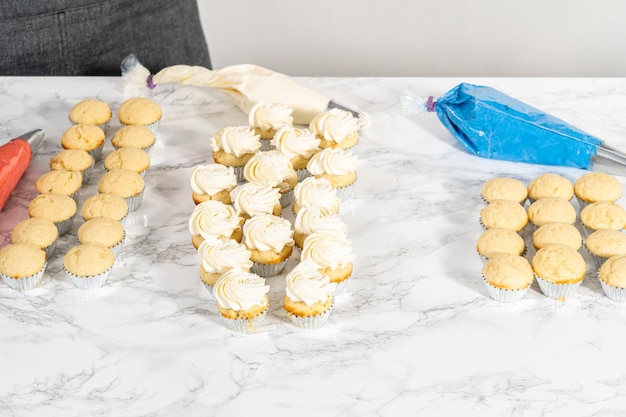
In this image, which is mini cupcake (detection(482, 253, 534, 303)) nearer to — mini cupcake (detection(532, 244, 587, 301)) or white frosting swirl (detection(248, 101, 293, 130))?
mini cupcake (detection(532, 244, 587, 301))

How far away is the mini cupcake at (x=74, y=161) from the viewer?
192 cm

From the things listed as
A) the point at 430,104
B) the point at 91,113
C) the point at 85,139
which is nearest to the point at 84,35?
the point at 91,113

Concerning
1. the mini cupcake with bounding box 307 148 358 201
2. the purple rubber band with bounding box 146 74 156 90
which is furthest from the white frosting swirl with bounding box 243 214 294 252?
the purple rubber band with bounding box 146 74 156 90

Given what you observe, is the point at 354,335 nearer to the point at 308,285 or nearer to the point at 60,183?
the point at 308,285

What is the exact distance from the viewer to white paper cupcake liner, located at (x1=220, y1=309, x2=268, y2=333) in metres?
1.52

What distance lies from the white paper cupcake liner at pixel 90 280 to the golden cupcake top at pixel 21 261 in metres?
0.06

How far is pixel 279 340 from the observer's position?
5.00ft

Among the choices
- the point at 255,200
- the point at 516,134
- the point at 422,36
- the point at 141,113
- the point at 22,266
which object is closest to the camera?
the point at 22,266

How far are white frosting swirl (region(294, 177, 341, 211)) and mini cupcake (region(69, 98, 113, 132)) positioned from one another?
587 mm

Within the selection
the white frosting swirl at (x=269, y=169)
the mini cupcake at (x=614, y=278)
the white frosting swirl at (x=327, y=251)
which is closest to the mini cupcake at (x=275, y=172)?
the white frosting swirl at (x=269, y=169)

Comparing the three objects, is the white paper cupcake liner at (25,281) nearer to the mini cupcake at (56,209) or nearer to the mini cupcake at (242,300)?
the mini cupcake at (56,209)

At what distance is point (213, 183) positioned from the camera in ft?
5.95

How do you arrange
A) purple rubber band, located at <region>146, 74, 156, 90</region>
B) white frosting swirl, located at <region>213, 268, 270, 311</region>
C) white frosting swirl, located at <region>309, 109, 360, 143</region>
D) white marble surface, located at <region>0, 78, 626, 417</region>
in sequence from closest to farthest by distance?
1. white marble surface, located at <region>0, 78, 626, 417</region>
2. white frosting swirl, located at <region>213, 268, 270, 311</region>
3. white frosting swirl, located at <region>309, 109, 360, 143</region>
4. purple rubber band, located at <region>146, 74, 156, 90</region>

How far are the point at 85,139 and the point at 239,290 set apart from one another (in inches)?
27.3
